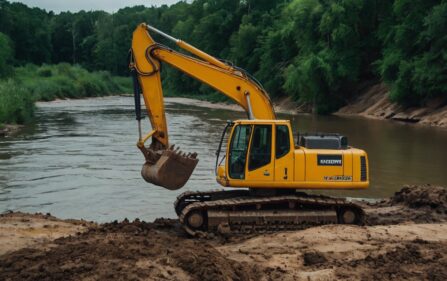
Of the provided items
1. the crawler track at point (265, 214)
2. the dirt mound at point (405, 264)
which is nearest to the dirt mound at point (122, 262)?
the crawler track at point (265, 214)

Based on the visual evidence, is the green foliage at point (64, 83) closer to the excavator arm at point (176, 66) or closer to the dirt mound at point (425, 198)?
the excavator arm at point (176, 66)

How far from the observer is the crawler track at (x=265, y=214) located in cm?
1202

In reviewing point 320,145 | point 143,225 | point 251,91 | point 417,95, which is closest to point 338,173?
point 320,145

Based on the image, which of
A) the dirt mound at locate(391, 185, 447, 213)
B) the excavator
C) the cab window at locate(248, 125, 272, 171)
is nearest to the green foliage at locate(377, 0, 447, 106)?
the dirt mound at locate(391, 185, 447, 213)

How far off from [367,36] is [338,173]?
153 feet

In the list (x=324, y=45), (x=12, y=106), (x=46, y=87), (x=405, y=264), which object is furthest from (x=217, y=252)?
(x=46, y=87)

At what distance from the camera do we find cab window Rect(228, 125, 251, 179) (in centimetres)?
1241

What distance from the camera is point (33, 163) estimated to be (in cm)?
2314

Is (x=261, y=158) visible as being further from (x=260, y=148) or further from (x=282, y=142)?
(x=282, y=142)

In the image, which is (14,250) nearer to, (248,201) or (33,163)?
(248,201)

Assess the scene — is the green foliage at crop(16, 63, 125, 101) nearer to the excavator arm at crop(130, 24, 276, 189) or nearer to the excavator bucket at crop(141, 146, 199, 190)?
the excavator arm at crop(130, 24, 276, 189)

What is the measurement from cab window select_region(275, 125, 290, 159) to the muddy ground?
5.46 ft

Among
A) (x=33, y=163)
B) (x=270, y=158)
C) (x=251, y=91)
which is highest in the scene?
(x=251, y=91)

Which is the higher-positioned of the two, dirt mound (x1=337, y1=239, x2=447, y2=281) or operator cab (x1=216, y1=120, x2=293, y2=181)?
operator cab (x1=216, y1=120, x2=293, y2=181)
